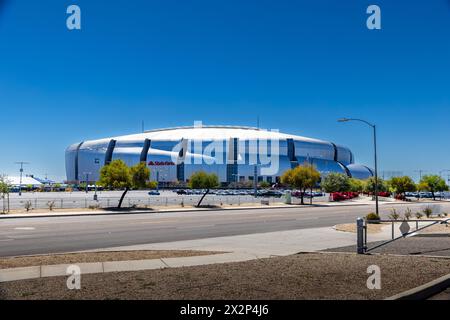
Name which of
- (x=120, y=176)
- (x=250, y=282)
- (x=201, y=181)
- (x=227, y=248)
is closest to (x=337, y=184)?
(x=201, y=181)

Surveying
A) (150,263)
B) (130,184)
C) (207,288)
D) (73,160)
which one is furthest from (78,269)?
(73,160)

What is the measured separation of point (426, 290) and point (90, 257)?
926cm

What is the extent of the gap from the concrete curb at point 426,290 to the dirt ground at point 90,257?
23.3 ft

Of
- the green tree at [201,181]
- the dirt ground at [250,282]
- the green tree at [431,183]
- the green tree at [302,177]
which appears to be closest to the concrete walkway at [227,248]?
the dirt ground at [250,282]

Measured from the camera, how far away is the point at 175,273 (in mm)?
10789

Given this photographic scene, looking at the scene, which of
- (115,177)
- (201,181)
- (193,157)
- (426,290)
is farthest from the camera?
(193,157)

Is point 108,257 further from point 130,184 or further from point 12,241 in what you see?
point 130,184

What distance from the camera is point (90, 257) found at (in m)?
13.6

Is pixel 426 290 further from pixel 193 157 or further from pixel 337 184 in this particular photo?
pixel 193 157

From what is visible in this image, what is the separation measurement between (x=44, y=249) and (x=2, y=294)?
313 inches

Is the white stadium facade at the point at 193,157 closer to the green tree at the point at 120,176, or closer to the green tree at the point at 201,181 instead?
the green tree at the point at 201,181

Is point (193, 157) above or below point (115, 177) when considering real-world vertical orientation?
above

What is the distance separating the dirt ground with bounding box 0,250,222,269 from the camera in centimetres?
1246

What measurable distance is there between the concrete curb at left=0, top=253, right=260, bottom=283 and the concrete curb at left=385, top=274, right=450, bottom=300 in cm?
538
